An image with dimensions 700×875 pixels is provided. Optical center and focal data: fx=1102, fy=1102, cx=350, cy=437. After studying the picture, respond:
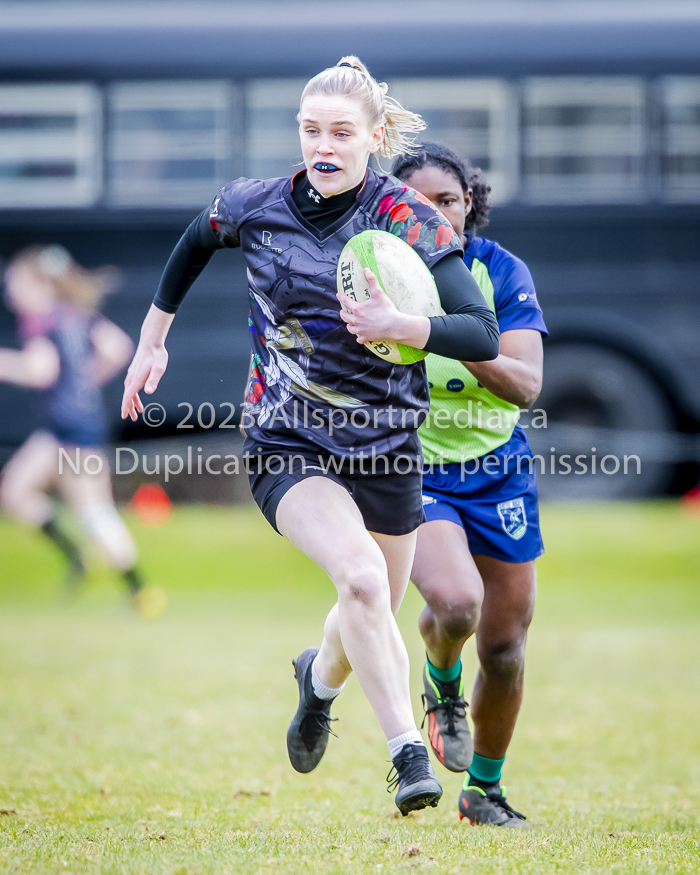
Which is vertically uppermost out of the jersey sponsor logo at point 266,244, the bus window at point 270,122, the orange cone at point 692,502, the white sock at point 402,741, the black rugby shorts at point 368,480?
the bus window at point 270,122

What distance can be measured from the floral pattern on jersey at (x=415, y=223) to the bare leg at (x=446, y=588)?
108 centimetres

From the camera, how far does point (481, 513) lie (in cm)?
393

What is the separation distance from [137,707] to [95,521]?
302 centimetres

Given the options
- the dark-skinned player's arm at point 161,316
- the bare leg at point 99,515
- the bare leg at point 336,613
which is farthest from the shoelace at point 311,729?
the bare leg at point 99,515

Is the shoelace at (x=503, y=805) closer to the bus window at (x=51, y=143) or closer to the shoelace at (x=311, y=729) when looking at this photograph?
Answer: the shoelace at (x=311, y=729)

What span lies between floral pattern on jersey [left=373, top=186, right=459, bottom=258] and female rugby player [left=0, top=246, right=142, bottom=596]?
610cm

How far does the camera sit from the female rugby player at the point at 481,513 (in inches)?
151

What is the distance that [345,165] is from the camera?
129 inches

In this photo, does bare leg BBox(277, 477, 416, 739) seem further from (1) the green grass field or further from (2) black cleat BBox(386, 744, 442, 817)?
(1) the green grass field

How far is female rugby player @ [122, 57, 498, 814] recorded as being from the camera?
3146mm

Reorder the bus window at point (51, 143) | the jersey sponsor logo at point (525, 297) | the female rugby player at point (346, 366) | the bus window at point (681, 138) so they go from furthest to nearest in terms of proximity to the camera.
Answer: the bus window at point (681, 138)
the bus window at point (51, 143)
the jersey sponsor logo at point (525, 297)
the female rugby player at point (346, 366)

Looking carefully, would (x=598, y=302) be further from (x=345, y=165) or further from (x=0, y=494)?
(x=345, y=165)

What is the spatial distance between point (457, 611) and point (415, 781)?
71 centimetres

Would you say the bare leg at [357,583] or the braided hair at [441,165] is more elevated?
the braided hair at [441,165]
